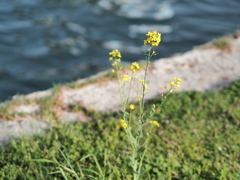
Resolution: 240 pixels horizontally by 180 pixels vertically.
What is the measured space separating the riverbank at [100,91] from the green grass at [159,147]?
290 millimetres

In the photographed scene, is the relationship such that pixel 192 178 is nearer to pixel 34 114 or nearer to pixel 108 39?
pixel 34 114

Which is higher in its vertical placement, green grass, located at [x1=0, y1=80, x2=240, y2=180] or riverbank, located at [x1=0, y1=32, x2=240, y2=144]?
riverbank, located at [x1=0, y1=32, x2=240, y2=144]

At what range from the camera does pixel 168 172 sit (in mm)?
3887

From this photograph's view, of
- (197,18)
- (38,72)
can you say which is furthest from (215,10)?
(38,72)

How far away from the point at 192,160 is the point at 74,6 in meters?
9.22

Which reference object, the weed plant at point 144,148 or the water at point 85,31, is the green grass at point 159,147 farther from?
the water at point 85,31

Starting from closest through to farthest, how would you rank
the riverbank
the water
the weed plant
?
the weed plant
the riverbank
the water

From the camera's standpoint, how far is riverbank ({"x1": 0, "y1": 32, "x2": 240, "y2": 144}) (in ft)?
16.3

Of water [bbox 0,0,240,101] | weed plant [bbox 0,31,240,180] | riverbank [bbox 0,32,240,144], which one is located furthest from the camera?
water [bbox 0,0,240,101]

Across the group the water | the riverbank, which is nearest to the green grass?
the riverbank

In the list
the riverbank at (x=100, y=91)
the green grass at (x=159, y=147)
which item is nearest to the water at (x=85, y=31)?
the riverbank at (x=100, y=91)

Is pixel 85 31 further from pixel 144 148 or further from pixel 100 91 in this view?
pixel 144 148

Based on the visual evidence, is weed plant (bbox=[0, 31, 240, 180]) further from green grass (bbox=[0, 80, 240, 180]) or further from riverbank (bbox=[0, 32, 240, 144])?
riverbank (bbox=[0, 32, 240, 144])

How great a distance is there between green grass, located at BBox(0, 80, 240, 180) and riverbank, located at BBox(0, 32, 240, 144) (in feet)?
0.95
